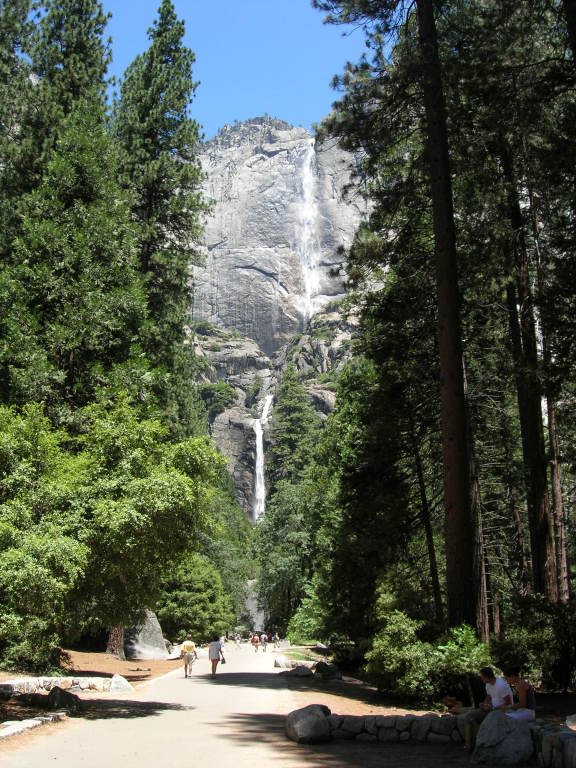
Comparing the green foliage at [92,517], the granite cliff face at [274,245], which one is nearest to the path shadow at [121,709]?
the green foliage at [92,517]

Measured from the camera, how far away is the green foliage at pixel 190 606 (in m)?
37.1

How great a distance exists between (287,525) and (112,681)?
3374cm

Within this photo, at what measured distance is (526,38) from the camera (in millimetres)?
13219

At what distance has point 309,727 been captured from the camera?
872 cm

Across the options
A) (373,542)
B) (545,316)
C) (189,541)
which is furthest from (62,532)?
(373,542)

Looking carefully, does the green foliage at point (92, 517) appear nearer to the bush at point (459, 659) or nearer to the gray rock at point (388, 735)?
the gray rock at point (388, 735)

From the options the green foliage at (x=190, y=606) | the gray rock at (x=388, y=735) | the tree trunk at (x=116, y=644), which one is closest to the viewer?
the gray rock at (x=388, y=735)

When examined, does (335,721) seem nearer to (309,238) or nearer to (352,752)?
(352,752)

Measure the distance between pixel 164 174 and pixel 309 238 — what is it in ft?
343

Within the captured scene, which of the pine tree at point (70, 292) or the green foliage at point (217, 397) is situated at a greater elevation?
the green foliage at point (217, 397)

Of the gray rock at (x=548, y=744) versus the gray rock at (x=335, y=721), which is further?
the gray rock at (x=335, y=721)

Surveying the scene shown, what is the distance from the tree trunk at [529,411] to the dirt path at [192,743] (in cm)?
461

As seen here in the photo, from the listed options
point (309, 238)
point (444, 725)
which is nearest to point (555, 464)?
point (444, 725)

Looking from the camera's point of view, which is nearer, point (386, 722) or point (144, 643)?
point (386, 722)
